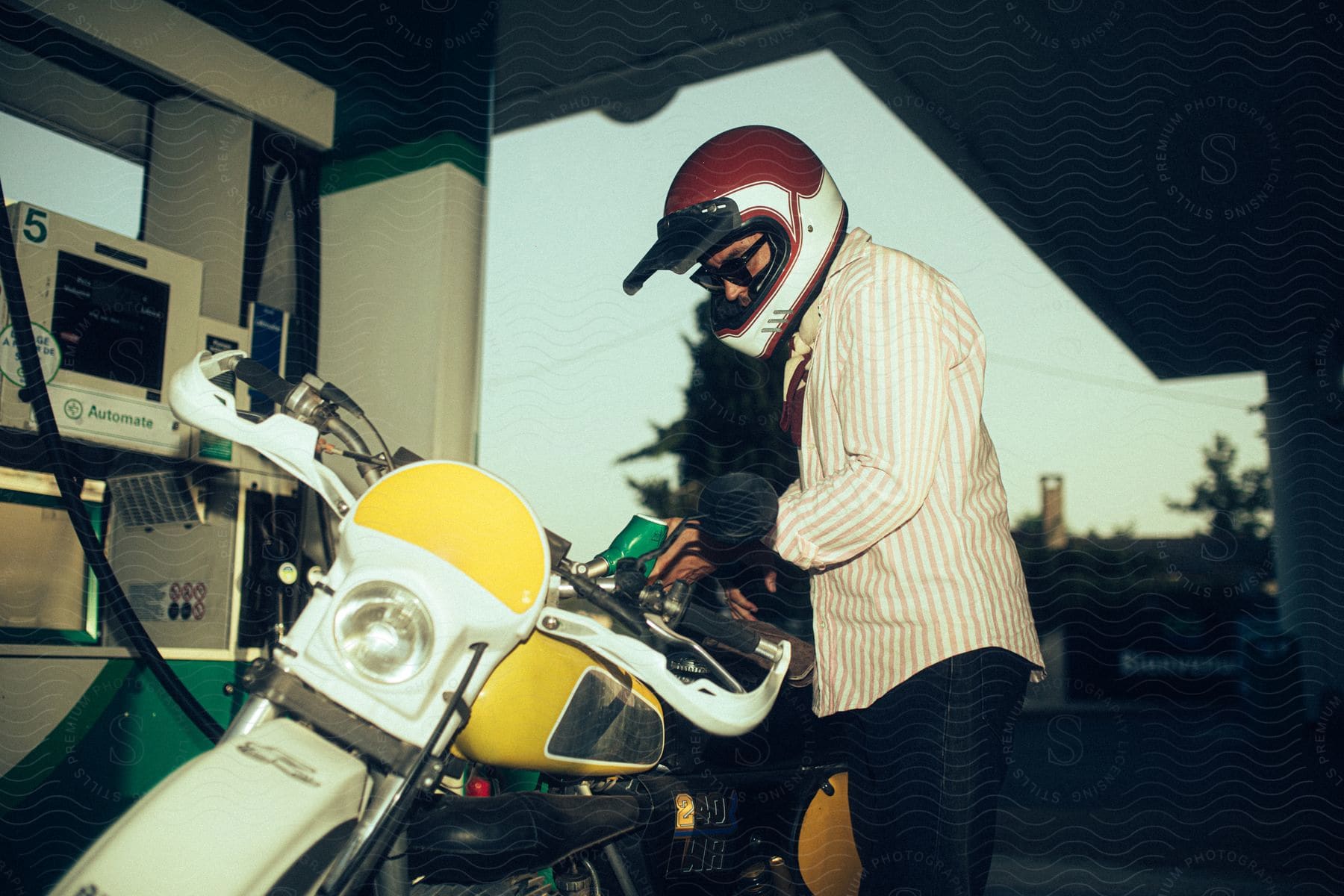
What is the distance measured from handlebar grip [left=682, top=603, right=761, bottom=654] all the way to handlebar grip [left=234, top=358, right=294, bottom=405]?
501 mm

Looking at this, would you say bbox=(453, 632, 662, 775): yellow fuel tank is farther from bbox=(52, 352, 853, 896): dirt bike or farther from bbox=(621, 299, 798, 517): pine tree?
bbox=(621, 299, 798, 517): pine tree

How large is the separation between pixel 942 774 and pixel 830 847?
14.1 inches

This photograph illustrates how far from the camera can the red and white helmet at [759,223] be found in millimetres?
1328

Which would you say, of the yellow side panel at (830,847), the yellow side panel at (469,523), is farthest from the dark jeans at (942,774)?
the yellow side panel at (469,523)

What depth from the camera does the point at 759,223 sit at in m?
1.37

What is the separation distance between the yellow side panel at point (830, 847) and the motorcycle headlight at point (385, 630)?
2.60 feet

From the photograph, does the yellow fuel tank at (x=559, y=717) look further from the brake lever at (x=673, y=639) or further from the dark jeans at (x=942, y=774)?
the dark jeans at (x=942, y=774)

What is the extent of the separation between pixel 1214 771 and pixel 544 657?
6234mm

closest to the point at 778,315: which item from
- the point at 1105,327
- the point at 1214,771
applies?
the point at 1105,327

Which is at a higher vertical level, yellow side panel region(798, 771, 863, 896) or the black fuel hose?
the black fuel hose

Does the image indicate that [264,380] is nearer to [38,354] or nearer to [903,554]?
[903,554]

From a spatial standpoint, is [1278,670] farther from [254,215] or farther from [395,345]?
[254,215]

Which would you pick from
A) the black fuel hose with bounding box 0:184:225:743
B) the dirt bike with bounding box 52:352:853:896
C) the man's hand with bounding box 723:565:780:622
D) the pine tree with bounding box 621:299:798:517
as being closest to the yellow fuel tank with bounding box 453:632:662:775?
the dirt bike with bounding box 52:352:853:896

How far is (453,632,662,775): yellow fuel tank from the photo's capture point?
93 cm
